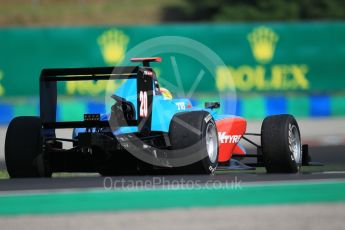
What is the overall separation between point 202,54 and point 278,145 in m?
10.6

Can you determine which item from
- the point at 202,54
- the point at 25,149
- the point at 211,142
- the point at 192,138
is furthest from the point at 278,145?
the point at 202,54

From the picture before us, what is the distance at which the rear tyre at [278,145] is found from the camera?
27.3ft

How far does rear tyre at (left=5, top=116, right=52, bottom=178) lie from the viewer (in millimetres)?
8172

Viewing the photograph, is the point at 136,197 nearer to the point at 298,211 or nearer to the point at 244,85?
the point at 298,211

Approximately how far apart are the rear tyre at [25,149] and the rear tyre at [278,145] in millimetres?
2243

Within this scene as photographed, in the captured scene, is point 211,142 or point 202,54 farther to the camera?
point 202,54

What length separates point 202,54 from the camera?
18.8 meters

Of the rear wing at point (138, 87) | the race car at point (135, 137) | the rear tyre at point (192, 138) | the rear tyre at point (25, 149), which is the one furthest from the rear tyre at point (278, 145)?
the rear tyre at point (25, 149)

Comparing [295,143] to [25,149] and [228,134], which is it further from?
[25,149]

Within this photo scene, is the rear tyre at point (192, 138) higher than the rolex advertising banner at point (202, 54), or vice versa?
the rolex advertising banner at point (202, 54)

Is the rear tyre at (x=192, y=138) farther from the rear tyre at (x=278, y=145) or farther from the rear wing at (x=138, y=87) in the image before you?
the rear tyre at (x=278, y=145)

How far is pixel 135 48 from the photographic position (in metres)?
17.7

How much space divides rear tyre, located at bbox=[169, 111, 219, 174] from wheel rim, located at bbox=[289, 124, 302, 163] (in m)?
1.14

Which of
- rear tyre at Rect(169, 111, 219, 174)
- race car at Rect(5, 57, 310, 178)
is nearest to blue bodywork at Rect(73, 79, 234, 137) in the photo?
race car at Rect(5, 57, 310, 178)
